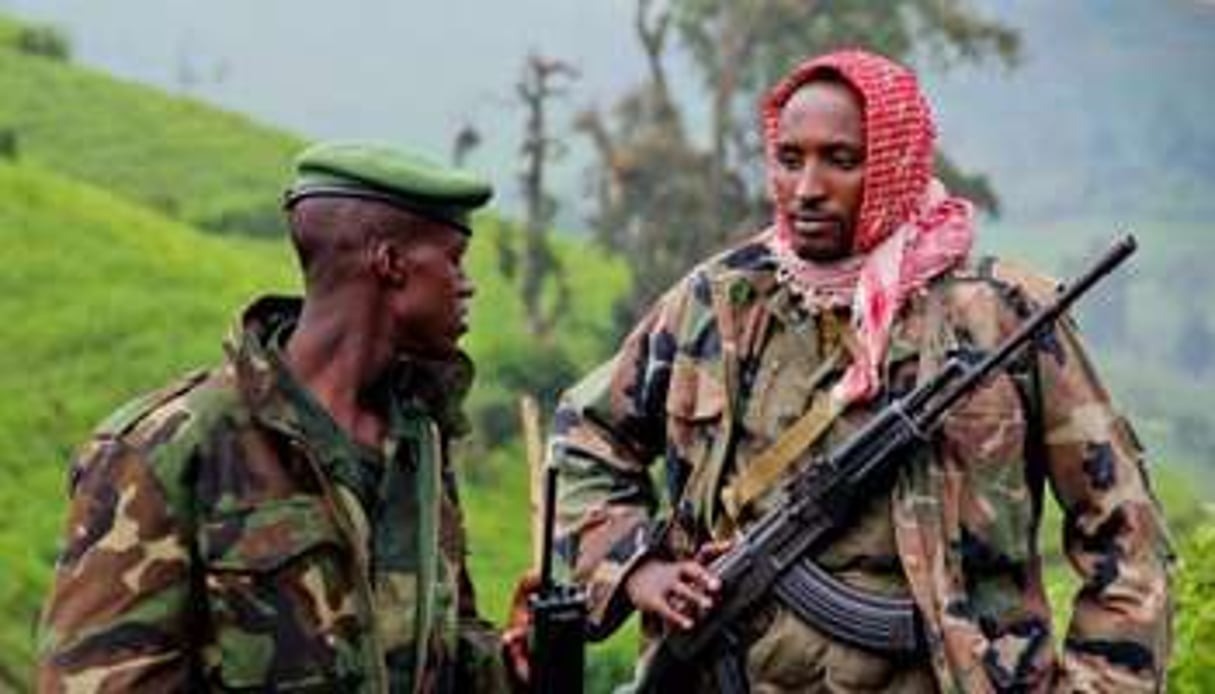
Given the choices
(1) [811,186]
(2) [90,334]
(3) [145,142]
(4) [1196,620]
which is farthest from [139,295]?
(1) [811,186]

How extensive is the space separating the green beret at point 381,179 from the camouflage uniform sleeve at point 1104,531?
1.06 m

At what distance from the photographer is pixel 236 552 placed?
3.08 metres

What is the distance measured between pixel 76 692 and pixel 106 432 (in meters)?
0.32

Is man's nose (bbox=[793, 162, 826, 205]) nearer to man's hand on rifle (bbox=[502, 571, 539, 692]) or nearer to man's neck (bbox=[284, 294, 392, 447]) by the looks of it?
man's hand on rifle (bbox=[502, 571, 539, 692])

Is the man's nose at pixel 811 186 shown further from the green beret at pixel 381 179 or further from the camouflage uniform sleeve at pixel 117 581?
the camouflage uniform sleeve at pixel 117 581

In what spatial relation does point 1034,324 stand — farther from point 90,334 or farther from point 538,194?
point 538,194

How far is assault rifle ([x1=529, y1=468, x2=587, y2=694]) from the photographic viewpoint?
3504 millimetres

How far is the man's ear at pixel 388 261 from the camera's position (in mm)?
3164

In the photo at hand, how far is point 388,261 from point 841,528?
Result: 988 mm

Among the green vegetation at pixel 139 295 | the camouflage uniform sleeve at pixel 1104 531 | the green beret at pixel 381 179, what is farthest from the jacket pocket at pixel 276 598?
the green vegetation at pixel 139 295

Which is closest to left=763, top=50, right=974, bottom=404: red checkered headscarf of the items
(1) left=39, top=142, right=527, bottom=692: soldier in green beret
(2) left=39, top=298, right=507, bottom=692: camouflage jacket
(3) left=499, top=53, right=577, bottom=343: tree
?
(1) left=39, top=142, right=527, bottom=692: soldier in green beret

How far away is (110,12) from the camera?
495 ft

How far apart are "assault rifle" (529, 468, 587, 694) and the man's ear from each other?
49cm

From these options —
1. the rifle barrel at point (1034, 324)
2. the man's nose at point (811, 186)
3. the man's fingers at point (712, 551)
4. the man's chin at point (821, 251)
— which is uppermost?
the man's nose at point (811, 186)
